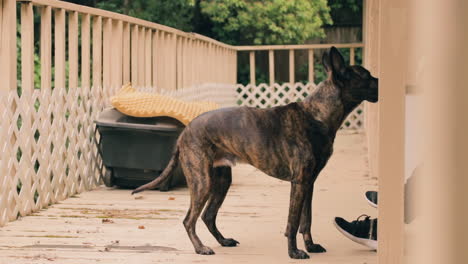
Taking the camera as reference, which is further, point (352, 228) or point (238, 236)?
point (238, 236)

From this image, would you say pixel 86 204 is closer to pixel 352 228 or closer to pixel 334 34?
pixel 352 228

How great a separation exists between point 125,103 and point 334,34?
40.7 ft

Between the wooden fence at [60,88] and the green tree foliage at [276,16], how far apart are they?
6.76 metres

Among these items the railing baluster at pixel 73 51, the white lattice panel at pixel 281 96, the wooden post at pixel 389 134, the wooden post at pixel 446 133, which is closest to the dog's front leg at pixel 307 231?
the wooden post at pixel 389 134

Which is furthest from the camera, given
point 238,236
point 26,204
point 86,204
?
point 86,204

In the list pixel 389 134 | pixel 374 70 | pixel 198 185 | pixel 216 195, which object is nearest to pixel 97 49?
pixel 374 70

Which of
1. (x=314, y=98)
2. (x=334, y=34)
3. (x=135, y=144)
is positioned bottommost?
(x=135, y=144)

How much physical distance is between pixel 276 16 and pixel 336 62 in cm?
1346

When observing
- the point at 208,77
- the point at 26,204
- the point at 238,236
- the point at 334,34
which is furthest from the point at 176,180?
the point at 334,34

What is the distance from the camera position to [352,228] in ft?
13.0

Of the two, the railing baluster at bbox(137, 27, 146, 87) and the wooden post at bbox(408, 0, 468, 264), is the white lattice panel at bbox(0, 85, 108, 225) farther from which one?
the wooden post at bbox(408, 0, 468, 264)

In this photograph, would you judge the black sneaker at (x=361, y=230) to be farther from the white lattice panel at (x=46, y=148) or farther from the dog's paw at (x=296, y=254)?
the white lattice panel at (x=46, y=148)

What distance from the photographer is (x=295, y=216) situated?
12.2ft

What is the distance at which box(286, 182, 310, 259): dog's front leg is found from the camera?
3713mm
